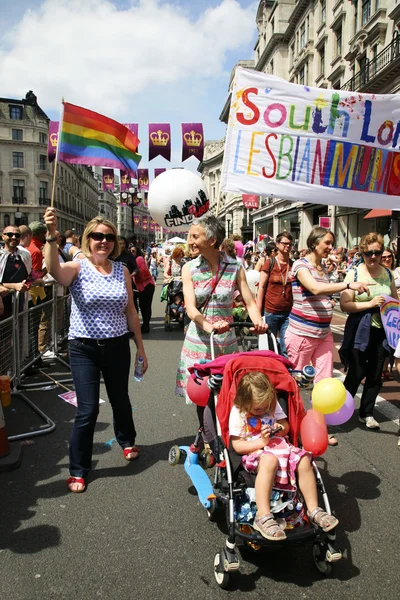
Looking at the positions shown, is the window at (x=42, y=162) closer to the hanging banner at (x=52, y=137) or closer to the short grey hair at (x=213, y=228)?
the hanging banner at (x=52, y=137)

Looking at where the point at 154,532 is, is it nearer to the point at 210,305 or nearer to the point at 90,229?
the point at 210,305

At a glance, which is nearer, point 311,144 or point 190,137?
point 311,144

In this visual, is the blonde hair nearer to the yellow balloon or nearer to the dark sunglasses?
the dark sunglasses

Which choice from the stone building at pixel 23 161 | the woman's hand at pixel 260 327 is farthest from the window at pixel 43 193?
the woman's hand at pixel 260 327

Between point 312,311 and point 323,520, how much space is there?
2422mm

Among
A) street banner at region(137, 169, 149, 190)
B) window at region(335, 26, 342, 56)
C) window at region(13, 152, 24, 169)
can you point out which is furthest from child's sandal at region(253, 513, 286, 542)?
window at region(13, 152, 24, 169)

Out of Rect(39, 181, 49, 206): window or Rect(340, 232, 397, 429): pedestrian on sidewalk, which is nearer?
Rect(340, 232, 397, 429): pedestrian on sidewalk

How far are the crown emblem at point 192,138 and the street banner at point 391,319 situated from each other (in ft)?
49.8

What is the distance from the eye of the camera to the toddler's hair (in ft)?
9.12

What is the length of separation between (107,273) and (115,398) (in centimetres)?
104

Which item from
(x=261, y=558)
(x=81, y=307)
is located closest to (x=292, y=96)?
(x=81, y=307)

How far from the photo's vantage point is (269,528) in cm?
239

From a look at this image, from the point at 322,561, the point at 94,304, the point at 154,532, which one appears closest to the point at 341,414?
the point at 322,561

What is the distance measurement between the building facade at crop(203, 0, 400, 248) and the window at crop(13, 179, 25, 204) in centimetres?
3871
